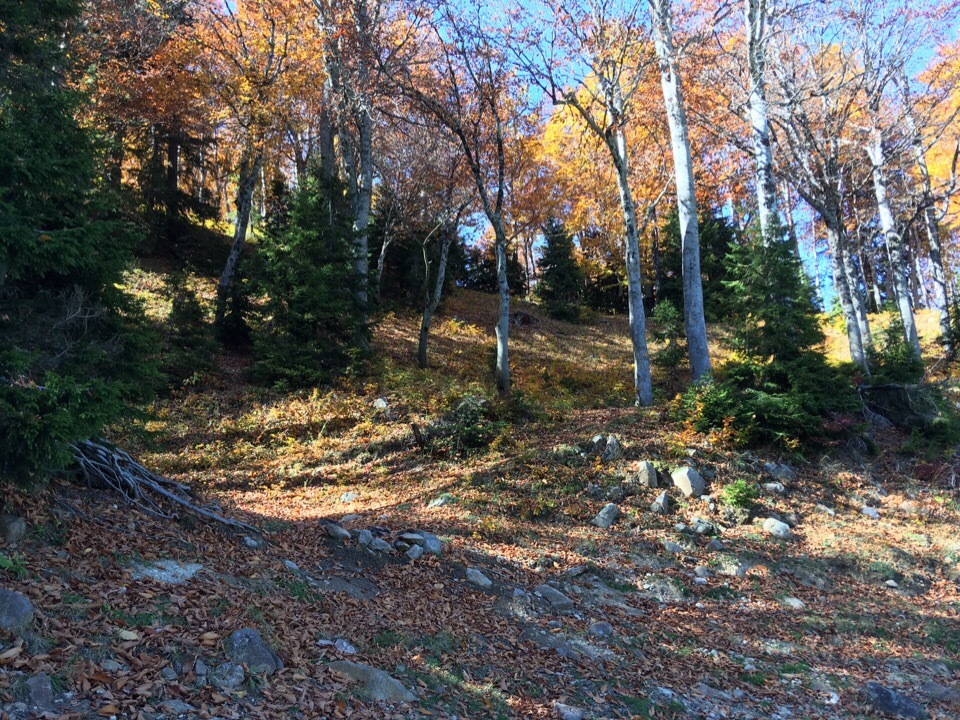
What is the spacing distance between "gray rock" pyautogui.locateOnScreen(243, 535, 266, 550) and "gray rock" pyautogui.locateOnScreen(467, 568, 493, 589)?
86.4 inches

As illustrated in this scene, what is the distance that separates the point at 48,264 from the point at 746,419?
32.2 ft

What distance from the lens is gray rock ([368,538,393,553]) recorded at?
6.50 m

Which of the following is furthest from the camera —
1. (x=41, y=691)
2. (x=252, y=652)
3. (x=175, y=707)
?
(x=252, y=652)

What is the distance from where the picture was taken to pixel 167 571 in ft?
14.9

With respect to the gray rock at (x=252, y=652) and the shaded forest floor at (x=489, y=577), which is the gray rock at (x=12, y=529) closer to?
the shaded forest floor at (x=489, y=577)

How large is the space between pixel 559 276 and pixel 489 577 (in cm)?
2194

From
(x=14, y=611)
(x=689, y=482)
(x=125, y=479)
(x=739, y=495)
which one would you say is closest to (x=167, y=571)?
(x=14, y=611)

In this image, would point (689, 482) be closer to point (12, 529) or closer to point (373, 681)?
point (373, 681)

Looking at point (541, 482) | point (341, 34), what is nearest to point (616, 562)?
point (541, 482)

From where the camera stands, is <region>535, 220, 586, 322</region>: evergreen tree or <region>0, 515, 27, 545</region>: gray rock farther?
<region>535, 220, 586, 322</region>: evergreen tree

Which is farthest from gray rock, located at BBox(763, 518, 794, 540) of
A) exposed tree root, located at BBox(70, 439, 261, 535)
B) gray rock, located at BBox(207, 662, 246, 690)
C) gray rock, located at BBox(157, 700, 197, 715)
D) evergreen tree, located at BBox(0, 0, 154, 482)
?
evergreen tree, located at BBox(0, 0, 154, 482)

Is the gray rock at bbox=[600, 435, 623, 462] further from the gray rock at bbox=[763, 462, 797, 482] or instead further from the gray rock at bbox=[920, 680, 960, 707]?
the gray rock at bbox=[920, 680, 960, 707]

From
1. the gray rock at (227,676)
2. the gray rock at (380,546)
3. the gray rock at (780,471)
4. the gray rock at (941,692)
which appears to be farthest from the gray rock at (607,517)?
the gray rock at (227,676)

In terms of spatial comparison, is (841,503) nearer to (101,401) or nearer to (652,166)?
(101,401)
